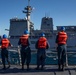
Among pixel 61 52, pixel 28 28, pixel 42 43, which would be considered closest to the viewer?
pixel 61 52

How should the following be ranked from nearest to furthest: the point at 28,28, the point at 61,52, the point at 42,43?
the point at 61,52 → the point at 42,43 → the point at 28,28

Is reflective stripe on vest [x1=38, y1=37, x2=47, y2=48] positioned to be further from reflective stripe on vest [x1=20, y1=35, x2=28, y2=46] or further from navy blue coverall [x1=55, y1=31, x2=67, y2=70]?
navy blue coverall [x1=55, y1=31, x2=67, y2=70]

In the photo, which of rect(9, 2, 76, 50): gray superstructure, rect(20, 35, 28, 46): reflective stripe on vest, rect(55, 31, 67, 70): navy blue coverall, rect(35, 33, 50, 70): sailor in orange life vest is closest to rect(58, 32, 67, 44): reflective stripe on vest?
rect(55, 31, 67, 70): navy blue coverall

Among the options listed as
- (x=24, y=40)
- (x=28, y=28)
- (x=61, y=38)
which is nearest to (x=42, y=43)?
(x=24, y=40)

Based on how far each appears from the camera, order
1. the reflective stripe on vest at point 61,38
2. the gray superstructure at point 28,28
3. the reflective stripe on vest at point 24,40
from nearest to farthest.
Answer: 1. the reflective stripe on vest at point 61,38
2. the reflective stripe on vest at point 24,40
3. the gray superstructure at point 28,28

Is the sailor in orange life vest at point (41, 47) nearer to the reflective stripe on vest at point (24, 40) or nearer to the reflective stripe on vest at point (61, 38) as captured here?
the reflective stripe on vest at point (24, 40)

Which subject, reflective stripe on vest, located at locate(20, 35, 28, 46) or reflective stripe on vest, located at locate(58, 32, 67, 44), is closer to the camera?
reflective stripe on vest, located at locate(58, 32, 67, 44)

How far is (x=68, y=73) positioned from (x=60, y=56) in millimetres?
1214

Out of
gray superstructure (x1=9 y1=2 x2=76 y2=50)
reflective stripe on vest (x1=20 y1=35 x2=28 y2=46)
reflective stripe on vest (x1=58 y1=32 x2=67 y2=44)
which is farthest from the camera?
gray superstructure (x1=9 y1=2 x2=76 y2=50)

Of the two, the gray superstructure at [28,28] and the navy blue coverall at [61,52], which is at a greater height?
the gray superstructure at [28,28]

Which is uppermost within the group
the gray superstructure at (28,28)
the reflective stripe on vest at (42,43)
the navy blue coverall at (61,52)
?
the gray superstructure at (28,28)

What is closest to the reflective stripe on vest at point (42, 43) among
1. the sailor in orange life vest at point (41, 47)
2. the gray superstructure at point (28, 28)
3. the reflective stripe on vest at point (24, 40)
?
the sailor in orange life vest at point (41, 47)

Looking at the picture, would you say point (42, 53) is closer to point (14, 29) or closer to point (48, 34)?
point (48, 34)

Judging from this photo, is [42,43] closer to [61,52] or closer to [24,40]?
[24,40]
